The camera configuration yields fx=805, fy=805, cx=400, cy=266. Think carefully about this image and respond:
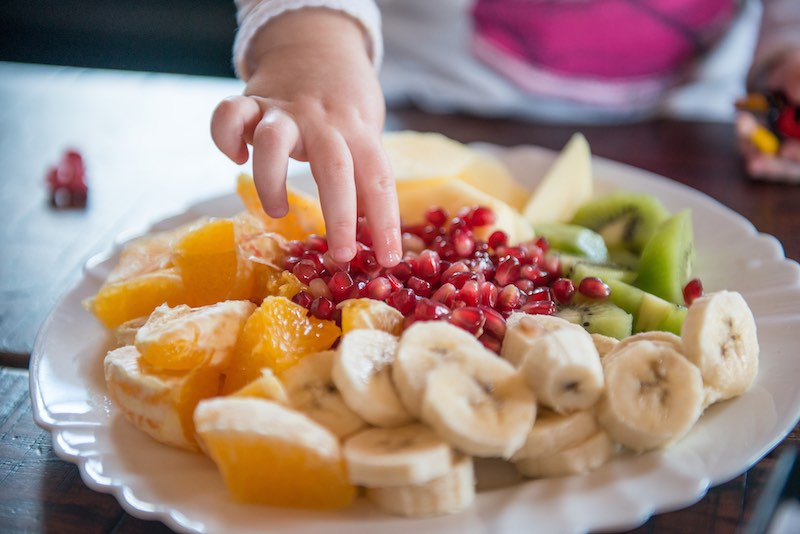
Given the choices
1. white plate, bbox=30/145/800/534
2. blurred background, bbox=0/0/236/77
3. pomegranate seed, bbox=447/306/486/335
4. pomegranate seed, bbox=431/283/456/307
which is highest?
pomegranate seed, bbox=447/306/486/335

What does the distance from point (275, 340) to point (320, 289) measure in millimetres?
183

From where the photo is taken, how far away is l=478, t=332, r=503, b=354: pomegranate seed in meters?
1.11

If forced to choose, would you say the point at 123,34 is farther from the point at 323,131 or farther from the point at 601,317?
the point at 601,317

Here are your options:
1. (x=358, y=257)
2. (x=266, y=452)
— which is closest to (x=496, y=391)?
(x=266, y=452)

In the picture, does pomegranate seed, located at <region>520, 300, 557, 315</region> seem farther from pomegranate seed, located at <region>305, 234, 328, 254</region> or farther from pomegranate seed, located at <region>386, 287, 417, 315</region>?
pomegranate seed, located at <region>305, 234, 328, 254</region>

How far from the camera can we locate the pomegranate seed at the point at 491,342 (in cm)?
111

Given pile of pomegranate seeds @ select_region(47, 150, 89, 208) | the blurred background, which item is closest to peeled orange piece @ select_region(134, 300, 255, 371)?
pile of pomegranate seeds @ select_region(47, 150, 89, 208)

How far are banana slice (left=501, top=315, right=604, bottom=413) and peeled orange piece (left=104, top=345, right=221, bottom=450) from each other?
0.42 meters

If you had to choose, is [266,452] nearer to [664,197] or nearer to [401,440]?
[401,440]

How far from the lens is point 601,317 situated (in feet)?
4.14

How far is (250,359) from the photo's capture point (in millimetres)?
1073

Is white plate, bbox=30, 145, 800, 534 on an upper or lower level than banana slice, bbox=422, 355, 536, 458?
lower

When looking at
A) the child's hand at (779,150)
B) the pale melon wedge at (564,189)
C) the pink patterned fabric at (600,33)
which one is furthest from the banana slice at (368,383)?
the pink patterned fabric at (600,33)

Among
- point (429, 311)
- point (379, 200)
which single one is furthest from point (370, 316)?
point (379, 200)
